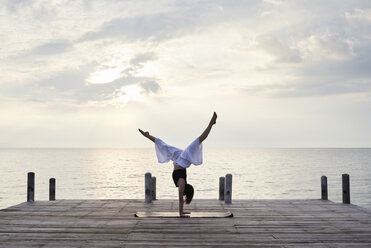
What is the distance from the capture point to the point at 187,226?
995 cm

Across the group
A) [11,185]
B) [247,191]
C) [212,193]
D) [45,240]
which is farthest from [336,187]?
[45,240]

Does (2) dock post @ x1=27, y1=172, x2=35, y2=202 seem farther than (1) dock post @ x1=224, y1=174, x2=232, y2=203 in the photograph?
Yes

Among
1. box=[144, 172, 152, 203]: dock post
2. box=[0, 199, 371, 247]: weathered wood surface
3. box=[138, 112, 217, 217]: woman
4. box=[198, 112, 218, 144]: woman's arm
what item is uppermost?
box=[198, 112, 218, 144]: woman's arm

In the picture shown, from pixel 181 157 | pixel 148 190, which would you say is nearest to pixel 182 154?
pixel 181 157

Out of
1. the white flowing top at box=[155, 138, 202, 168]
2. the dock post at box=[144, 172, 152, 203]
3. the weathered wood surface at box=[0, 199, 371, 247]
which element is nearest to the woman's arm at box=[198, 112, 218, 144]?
the white flowing top at box=[155, 138, 202, 168]

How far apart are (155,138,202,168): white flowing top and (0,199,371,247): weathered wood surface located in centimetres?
173

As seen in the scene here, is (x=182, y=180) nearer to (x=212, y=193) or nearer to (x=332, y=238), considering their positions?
(x=332, y=238)

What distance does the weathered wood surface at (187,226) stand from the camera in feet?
27.6

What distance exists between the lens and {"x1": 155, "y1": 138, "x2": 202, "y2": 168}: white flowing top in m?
11.2

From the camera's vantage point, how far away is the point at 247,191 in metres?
53.5

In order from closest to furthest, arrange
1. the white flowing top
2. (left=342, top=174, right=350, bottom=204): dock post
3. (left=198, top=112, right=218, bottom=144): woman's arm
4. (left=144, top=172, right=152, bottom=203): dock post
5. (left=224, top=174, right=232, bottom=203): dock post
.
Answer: (left=198, top=112, right=218, bottom=144): woman's arm, the white flowing top, (left=224, top=174, right=232, bottom=203): dock post, (left=144, top=172, right=152, bottom=203): dock post, (left=342, top=174, right=350, bottom=204): dock post

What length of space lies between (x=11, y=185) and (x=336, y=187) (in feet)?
173

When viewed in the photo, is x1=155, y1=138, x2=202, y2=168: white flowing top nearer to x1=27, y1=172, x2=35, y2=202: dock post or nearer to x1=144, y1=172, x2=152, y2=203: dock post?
x1=144, y1=172, x2=152, y2=203: dock post

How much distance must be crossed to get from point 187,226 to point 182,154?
7.41 feet
